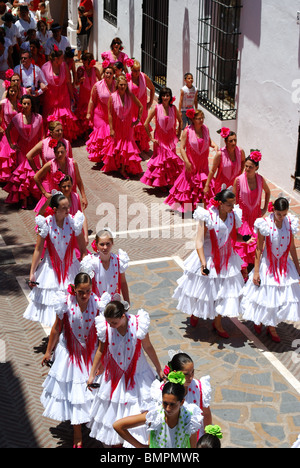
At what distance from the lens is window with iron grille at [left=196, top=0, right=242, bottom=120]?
50.4 ft

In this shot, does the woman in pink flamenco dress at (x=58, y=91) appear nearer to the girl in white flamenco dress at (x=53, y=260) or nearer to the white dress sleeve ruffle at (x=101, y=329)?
the girl in white flamenco dress at (x=53, y=260)

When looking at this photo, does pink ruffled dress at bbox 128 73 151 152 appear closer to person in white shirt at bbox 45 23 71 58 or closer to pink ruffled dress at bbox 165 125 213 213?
pink ruffled dress at bbox 165 125 213 213

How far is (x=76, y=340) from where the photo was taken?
7.50m

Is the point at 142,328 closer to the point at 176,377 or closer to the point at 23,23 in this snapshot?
the point at 176,377

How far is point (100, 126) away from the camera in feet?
50.6

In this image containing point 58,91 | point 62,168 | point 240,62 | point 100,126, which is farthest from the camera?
point 58,91

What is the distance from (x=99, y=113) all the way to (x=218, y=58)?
108 inches

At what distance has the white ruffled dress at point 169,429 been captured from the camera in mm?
5934

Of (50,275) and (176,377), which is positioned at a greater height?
(176,377)

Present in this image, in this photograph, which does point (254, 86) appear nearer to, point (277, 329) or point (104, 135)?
point (104, 135)

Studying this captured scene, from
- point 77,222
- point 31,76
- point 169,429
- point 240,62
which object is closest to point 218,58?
point 240,62

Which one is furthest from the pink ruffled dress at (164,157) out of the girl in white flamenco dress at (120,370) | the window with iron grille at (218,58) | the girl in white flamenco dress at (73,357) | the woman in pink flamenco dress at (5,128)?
the girl in white flamenco dress at (120,370)

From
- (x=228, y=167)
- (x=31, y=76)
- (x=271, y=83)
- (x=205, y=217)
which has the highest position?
(x=205, y=217)
